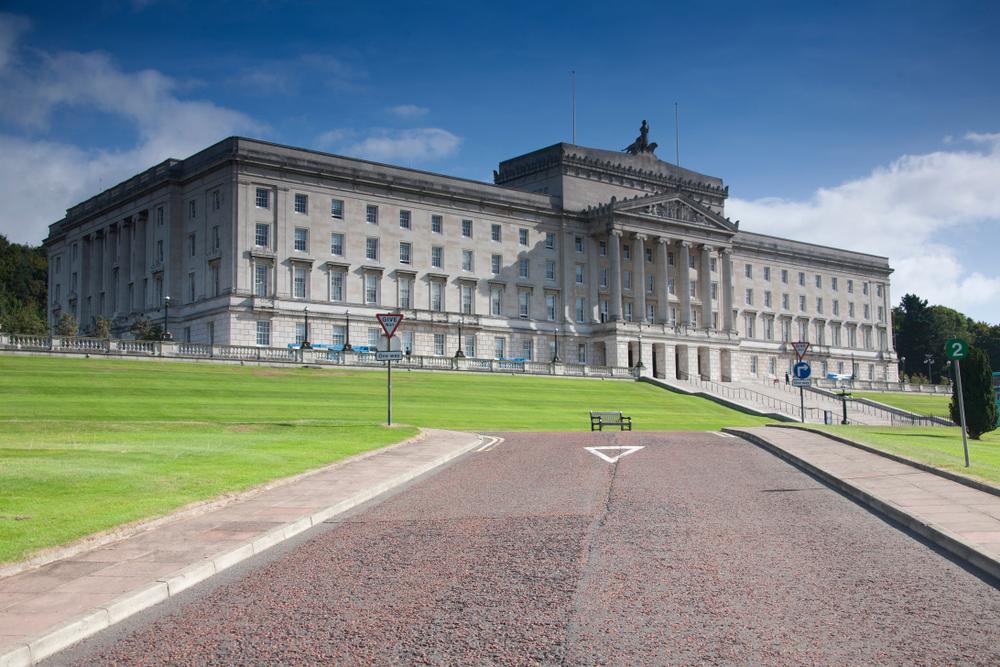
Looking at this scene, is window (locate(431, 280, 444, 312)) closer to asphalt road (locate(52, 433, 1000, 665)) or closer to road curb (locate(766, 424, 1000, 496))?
road curb (locate(766, 424, 1000, 496))

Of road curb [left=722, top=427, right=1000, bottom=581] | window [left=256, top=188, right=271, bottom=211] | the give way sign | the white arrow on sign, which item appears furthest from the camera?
window [left=256, top=188, right=271, bottom=211]

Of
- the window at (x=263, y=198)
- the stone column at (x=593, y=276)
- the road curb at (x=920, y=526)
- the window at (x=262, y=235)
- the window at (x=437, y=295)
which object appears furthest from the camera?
the stone column at (x=593, y=276)

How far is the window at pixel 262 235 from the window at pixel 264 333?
6.99 metres

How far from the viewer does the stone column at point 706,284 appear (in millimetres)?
107375

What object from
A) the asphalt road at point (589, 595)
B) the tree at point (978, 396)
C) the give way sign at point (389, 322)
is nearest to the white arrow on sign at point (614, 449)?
the asphalt road at point (589, 595)

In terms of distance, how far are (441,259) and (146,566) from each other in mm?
82344

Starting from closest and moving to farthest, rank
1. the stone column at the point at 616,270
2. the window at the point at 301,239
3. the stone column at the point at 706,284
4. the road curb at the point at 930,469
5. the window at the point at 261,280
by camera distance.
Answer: the road curb at the point at 930,469, the window at the point at 261,280, the window at the point at 301,239, the stone column at the point at 616,270, the stone column at the point at 706,284

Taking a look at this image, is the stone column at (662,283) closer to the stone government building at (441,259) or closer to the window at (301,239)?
the stone government building at (441,259)

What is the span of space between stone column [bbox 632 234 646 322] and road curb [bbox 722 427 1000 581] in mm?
79222

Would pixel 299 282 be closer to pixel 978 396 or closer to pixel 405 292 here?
pixel 405 292

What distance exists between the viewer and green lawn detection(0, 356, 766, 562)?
47.8 feet

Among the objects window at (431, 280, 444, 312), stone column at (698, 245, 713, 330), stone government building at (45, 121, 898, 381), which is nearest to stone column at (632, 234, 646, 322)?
stone government building at (45, 121, 898, 381)

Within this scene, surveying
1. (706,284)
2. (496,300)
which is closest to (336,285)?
(496,300)

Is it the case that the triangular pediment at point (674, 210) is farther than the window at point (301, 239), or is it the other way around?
the triangular pediment at point (674, 210)
